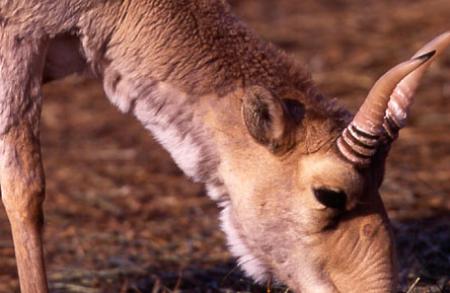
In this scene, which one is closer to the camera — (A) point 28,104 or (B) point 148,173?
(A) point 28,104

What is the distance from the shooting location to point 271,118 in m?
6.62

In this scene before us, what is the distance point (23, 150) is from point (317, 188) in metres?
1.74

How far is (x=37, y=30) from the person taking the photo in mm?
6762

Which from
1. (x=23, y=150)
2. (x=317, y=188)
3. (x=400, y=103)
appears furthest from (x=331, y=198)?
(x=23, y=150)

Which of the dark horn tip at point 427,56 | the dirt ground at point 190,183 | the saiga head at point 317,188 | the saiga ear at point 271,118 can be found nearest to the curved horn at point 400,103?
the saiga head at point 317,188

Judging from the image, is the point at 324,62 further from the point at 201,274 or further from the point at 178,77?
the point at 178,77

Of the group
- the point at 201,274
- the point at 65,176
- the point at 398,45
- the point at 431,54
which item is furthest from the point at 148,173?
the point at 431,54

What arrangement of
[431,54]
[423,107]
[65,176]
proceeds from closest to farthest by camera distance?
[431,54]
[65,176]
[423,107]

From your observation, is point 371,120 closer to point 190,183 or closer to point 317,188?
point 317,188

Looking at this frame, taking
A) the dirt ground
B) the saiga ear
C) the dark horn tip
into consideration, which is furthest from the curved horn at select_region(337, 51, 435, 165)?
the dirt ground

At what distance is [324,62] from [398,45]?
3.25 ft

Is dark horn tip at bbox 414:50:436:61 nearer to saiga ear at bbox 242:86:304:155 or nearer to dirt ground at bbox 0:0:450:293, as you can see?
saiga ear at bbox 242:86:304:155

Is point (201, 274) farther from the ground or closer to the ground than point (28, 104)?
closer to the ground

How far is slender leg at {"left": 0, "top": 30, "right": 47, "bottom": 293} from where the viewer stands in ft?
22.2
